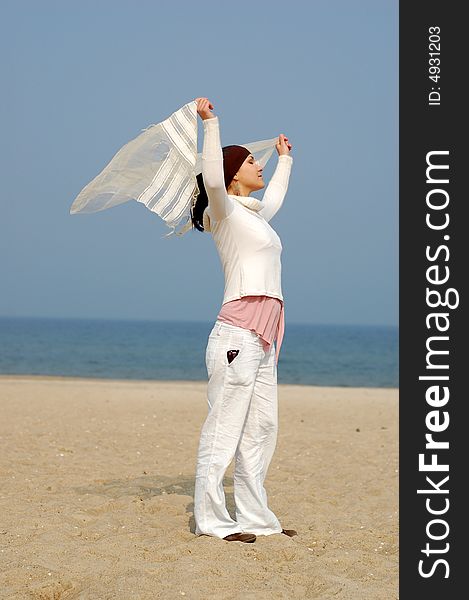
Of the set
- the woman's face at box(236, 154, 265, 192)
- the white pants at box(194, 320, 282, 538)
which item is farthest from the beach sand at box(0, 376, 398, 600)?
the woman's face at box(236, 154, 265, 192)

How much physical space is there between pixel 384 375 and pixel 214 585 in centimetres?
3565

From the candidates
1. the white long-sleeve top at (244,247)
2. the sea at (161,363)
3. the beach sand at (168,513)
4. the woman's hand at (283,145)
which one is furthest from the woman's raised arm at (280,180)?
the sea at (161,363)

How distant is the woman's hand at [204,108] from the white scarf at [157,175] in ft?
0.63

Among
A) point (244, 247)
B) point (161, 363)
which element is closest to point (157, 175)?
point (244, 247)

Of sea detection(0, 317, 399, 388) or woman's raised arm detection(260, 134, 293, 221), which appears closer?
woman's raised arm detection(260, 134, 293, 221)

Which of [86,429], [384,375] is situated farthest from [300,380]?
[86,429]

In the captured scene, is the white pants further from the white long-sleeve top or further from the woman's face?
the woman's face

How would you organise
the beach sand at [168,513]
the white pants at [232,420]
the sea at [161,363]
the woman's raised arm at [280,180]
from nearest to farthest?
the beach sand at [168,513] < the white pants at [232,420] < the woman's raised arm at [280,180] < the sea at [161,363]

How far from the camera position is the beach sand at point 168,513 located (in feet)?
14.6

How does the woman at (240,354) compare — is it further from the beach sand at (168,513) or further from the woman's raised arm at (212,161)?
the beach sand at (168,513)

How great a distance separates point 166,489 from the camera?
6.98 metres

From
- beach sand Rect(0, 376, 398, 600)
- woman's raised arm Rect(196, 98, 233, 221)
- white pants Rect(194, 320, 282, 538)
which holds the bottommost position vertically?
beach sand Rect(0, 376, 398, 600)

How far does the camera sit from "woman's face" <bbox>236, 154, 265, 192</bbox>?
5.30 metres

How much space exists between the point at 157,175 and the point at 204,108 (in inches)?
24.6
